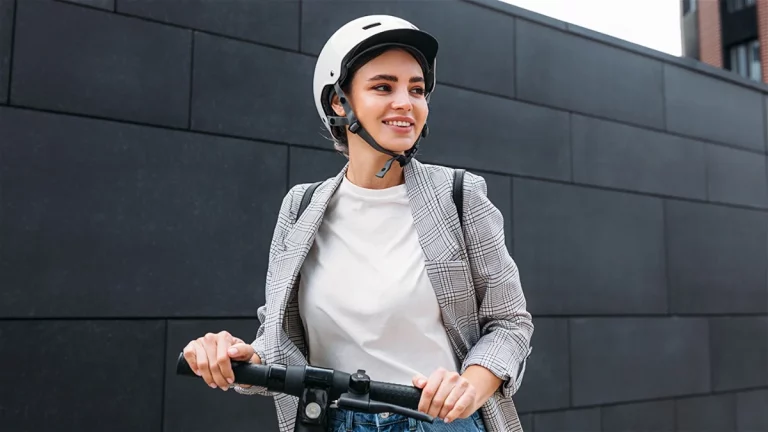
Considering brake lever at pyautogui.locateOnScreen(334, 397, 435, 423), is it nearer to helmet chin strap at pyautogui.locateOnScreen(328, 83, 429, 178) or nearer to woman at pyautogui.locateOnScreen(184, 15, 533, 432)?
woman at pyautogui.locateOnScreen(184, 15, 533, 432)

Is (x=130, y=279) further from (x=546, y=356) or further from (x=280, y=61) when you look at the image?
(x=546, y=356)

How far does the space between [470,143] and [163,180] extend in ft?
8.73

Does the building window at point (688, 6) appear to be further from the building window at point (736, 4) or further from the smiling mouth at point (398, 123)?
the smiling mouth at point (398, 123)

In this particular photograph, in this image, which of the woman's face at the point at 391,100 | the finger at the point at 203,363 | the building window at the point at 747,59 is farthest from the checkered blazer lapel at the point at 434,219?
the building window at the point at 747,59

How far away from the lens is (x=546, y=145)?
6363mm

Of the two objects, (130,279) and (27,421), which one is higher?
(130,279)

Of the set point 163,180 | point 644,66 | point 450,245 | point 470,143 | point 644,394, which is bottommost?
point 644,394

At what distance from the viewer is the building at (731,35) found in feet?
78.4

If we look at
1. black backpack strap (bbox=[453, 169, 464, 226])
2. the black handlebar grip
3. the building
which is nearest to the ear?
black backpack strap (bbox=[453, 169, 464, 226])

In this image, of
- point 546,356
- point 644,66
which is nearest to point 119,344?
point 546,356

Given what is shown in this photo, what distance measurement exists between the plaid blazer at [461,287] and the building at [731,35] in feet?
79.0

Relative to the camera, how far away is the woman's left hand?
1.63 m

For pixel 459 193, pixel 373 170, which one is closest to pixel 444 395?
pixel 459 193

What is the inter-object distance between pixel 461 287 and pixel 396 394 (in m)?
0.42
